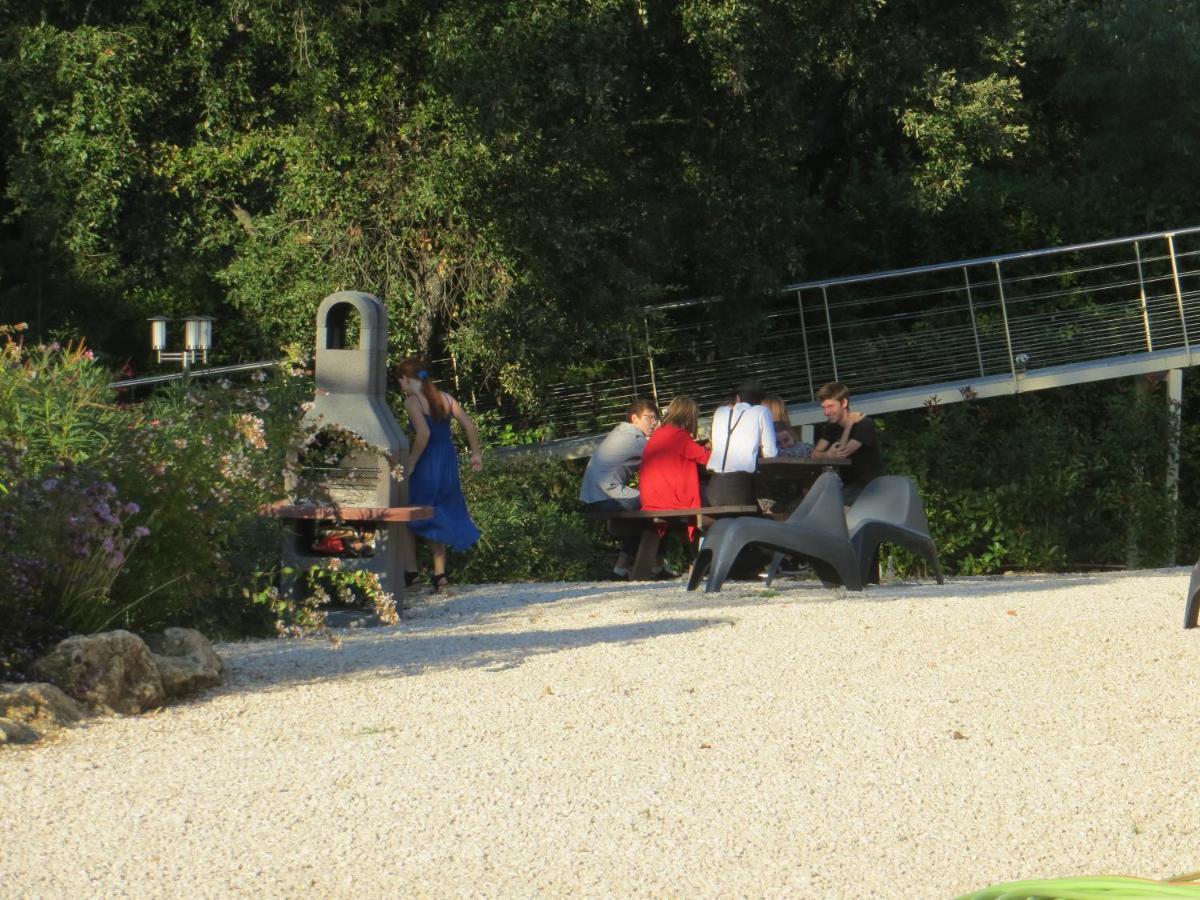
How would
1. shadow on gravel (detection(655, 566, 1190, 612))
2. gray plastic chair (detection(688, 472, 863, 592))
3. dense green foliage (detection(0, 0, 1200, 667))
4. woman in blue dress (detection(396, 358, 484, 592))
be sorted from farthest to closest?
dense green foliage (detection(0, 0, 1200, 667)) → woman in blue dress (detection(396, 358, 484, 592)) → gray plastic chair (detection(688, 472, 863, 592)) → shadow on gravel (detection(655, 566, 1190, 612))

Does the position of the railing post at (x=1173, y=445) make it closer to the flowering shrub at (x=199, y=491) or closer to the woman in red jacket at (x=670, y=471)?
the woman in red jacket at (x=670, y=471)

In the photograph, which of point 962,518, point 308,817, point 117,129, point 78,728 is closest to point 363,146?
point 117,129

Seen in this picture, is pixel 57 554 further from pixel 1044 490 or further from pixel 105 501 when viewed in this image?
pixel 1044 490

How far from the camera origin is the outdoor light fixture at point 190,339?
16406 millimetres

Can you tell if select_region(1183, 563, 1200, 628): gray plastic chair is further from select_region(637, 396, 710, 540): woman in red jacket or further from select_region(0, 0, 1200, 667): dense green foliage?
select_region(0, 0, 1200, 667): dense green foliage

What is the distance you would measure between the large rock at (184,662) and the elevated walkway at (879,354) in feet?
29.7

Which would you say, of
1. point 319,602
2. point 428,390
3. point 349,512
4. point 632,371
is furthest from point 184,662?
point 632,371

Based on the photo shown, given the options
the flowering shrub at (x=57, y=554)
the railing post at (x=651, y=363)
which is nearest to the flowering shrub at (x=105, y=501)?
the flowering shrub at (x=57, y=554)

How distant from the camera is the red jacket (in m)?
11.1

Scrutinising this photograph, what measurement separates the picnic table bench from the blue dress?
1.43 meters

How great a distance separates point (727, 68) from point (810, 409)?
3403mm

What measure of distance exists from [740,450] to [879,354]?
611cm

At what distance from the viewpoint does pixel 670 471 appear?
11156 mm

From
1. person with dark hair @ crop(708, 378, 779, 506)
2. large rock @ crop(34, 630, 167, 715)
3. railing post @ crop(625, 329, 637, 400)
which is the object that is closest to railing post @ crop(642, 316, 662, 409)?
railing post @ crop(625, 329, 637, 400)
